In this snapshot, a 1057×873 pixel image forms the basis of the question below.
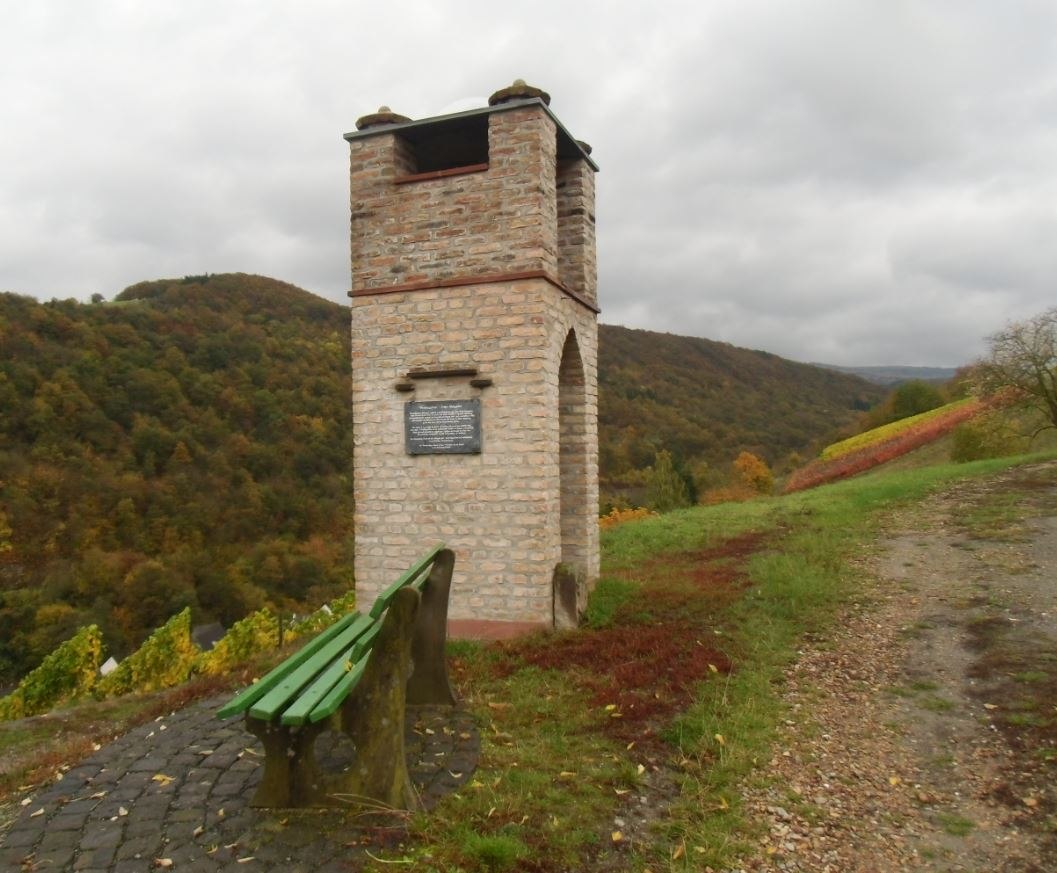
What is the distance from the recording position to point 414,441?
7.02 metres

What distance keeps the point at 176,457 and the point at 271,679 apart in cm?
4855

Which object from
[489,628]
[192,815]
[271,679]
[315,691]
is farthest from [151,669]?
[315,691]

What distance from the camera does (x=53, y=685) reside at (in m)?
17.3

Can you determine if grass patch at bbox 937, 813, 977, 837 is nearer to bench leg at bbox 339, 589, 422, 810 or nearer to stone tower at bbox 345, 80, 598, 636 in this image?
bench leg at bbox 339, 589, 422, 810

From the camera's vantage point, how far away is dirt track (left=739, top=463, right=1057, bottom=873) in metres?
3.70

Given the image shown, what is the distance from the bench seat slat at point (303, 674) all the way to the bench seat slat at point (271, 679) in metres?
0.03

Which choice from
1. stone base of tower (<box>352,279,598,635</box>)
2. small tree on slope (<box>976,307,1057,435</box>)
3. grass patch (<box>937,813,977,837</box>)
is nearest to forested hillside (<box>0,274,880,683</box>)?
small tree on slope (<box>976,307,1057,435</box>)

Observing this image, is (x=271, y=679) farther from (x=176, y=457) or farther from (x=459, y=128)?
(x=176, y=457)

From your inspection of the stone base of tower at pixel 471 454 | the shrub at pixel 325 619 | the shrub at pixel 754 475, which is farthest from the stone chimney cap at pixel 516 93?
the shrub at pixel 754 475

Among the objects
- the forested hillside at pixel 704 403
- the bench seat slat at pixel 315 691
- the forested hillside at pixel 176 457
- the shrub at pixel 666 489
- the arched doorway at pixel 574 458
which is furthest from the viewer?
the forested hillside at pixel 704 403

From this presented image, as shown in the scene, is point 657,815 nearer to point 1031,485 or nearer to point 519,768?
point 519,768

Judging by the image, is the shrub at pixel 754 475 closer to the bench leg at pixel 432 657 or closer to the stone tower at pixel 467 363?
the stone tower at pixel 467 363

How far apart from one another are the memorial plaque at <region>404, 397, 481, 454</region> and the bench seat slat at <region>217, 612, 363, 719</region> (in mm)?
2198

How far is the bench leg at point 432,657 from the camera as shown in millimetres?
5285
